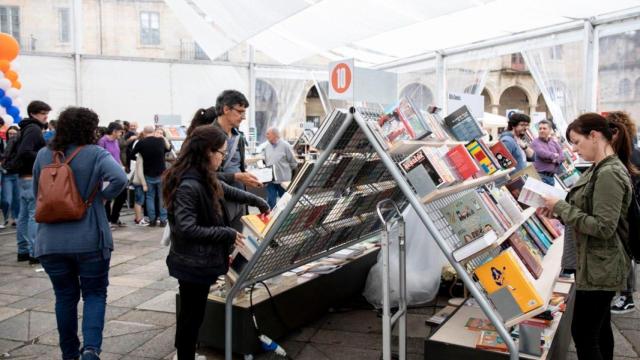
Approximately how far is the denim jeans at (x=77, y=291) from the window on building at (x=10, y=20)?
47.4 ft

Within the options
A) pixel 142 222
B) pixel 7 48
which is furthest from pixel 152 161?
pixel 7 48

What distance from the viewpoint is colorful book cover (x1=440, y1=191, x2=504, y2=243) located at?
92.6 inches

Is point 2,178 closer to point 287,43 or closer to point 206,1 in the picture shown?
point 206,1

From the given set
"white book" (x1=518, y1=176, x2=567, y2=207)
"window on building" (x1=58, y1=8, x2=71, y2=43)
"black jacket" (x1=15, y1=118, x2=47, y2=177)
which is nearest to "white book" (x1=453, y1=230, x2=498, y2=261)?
"white book" (x1=518, y1=176, x2=567, y2=207)

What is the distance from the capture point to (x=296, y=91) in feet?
50.3

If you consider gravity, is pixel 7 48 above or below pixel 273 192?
above

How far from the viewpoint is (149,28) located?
16.9 metres

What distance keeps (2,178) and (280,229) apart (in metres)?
6.33

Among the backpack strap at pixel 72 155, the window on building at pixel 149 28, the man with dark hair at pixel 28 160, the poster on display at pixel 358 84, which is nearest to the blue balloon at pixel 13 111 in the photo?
the man with dark hair at pixel 28 160

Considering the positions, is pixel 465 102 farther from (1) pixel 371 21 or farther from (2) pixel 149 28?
(2) pixel 149 28

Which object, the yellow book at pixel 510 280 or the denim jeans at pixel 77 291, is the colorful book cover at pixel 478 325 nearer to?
the yellow book at pixel 510 280

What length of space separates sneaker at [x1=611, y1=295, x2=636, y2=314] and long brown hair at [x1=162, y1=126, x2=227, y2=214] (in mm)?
3361

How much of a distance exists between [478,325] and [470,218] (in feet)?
2.61

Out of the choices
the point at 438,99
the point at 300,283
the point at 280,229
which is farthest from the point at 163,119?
the point at 280,229
